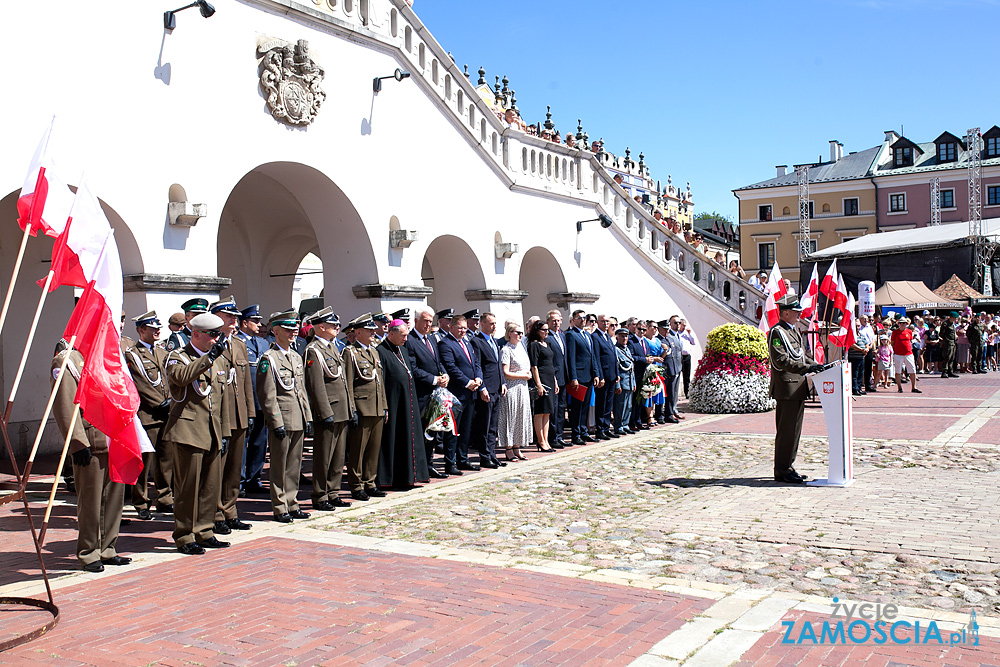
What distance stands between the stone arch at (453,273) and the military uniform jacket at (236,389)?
8.42 meters

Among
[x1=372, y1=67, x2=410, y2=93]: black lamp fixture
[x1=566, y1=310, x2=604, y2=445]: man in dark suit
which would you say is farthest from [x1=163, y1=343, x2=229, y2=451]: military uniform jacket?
[x1=372, y1=67, x2=410, y2=93]: black lamp fixture

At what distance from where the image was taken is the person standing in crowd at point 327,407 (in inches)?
336

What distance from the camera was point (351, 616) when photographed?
207 inches

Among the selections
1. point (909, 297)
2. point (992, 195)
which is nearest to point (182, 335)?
point (909, 297)

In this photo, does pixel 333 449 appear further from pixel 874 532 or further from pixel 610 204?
pixel 610 204

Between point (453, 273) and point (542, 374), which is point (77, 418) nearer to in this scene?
point (542, 374)

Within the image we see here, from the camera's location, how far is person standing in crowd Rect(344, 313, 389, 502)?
910cm

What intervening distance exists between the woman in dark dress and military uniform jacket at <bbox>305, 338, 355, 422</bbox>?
4116 millimetres

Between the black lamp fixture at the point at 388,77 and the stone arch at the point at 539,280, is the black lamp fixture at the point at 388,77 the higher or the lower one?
the higher one

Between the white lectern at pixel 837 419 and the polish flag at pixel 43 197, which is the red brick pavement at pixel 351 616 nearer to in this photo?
the polish flag at pixel 43 197

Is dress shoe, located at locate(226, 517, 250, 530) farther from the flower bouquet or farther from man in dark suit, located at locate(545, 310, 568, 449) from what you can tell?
man in dark suit, located at locate(545, 310, 568, 449)

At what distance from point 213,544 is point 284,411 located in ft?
4.91

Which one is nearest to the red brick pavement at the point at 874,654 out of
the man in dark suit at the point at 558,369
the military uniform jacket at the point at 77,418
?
the military uniform jacket at the point at 77,418

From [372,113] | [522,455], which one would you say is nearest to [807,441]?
[522,455]
